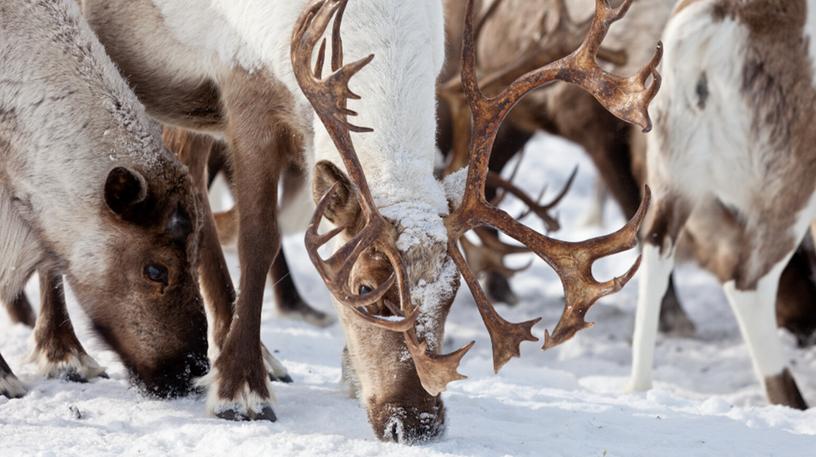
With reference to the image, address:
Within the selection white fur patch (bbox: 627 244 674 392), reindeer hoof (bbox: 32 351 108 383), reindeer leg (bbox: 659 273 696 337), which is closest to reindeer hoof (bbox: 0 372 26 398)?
reindeer hoof (bbox: 32 351 108 383)

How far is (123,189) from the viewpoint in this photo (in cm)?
443

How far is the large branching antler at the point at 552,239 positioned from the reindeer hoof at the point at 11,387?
185 cm

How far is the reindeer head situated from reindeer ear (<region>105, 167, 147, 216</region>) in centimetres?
77

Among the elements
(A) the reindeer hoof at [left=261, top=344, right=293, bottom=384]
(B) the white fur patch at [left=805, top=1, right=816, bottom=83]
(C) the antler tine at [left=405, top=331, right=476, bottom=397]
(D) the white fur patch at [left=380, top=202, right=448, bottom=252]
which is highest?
(B) the white fur patch at [left=805, top=1, right=816, bottom=83]

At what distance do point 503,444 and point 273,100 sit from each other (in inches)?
59.4

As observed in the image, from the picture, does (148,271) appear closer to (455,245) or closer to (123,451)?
(123,451)

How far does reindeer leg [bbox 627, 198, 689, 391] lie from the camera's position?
5.84m

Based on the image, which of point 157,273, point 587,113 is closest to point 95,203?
point 157,273

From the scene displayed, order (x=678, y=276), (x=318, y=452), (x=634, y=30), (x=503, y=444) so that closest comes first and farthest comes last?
1. (x=318, y=452)
2. (x=503, y=444)
3. (x=634, y=30)
4. (x=678, y=276)

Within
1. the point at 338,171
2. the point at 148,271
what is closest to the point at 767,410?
the point at 338,171

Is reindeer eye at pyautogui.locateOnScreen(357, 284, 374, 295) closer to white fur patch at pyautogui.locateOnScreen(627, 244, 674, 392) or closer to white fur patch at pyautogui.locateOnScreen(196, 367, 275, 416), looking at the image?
white fur patch at pyautogui.locateOnScreen(196, 367, 275, 416)

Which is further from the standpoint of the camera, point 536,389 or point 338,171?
point 536,389

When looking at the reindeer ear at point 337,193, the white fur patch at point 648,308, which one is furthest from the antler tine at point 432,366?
the white fur patch at point 648,308

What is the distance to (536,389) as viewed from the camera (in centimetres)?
523
